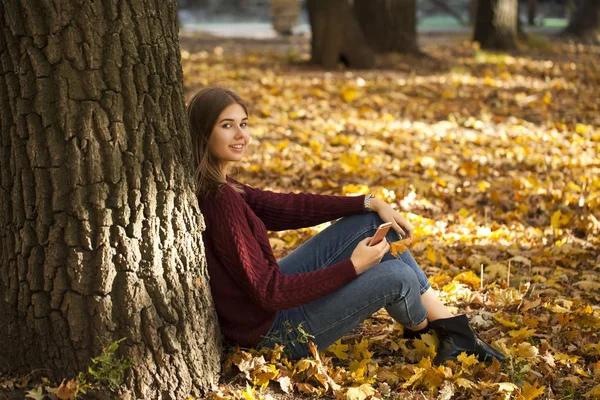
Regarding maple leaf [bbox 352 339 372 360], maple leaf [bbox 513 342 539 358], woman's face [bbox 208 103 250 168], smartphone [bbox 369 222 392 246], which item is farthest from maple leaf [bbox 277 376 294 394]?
maple leaf [bbox 513 342 539 358]

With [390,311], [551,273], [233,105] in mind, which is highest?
[233,105]

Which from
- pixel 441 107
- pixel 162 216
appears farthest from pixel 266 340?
pixel 441 107

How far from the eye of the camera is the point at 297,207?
3.36 metres

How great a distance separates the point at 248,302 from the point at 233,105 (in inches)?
28.2

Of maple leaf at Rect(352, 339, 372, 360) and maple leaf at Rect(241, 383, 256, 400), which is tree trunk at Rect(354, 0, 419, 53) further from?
maple leaf at Rect(241, 383, 256, 400)

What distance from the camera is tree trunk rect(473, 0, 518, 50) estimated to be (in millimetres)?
14984

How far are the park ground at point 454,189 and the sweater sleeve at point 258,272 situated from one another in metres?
0.27

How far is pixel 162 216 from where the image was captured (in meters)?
2.65

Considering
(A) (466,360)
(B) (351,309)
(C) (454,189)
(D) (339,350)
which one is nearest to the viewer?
(B) (351,309)

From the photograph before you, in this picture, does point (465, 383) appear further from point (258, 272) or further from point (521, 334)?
point (258, 272)

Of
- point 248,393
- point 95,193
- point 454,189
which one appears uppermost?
point 95,193

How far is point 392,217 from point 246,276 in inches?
28.6

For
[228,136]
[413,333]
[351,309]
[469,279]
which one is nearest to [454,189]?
[469,279]

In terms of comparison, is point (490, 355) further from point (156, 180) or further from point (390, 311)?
point (156, 180)
